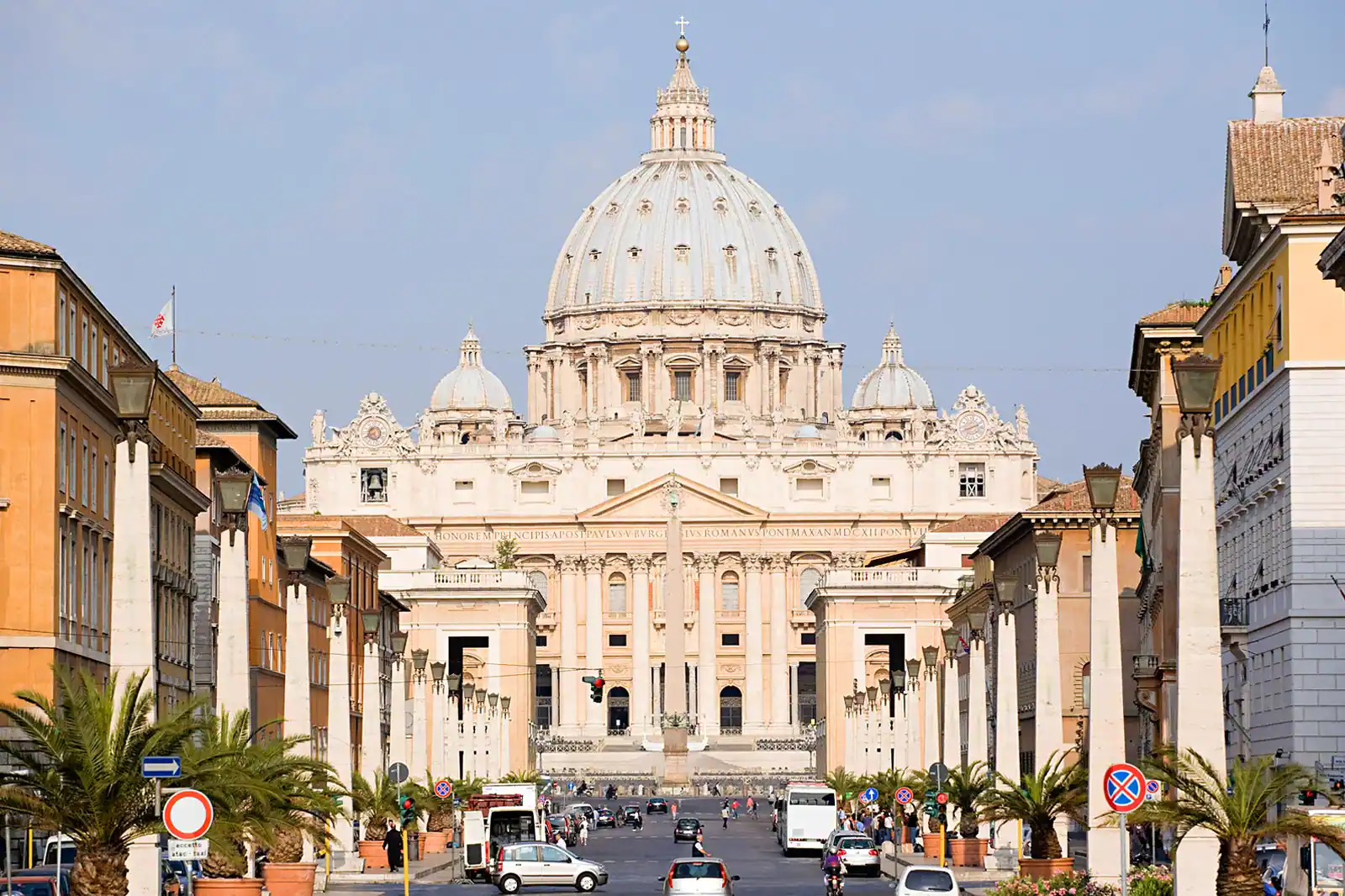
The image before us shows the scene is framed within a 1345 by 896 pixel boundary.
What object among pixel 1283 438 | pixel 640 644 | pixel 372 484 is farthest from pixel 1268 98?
pixel 372 484

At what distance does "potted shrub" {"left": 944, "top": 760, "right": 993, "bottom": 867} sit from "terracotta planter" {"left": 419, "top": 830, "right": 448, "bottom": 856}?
56.5 ft

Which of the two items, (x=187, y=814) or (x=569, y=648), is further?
(x=569, y=648)

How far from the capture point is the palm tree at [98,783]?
31.5 metres

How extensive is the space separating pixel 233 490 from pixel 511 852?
20664 mm

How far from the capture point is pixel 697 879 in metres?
46.2

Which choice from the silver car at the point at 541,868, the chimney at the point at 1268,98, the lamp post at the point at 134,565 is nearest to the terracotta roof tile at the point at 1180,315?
the chimney at the point at 1268,98

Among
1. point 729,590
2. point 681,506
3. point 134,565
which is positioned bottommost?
point 134,565

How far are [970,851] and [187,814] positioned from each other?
3371 cm

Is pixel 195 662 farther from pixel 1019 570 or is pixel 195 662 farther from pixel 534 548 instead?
pixel 534 548

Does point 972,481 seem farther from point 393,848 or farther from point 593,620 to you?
point 393,848

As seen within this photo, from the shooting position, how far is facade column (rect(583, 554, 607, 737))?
187 m

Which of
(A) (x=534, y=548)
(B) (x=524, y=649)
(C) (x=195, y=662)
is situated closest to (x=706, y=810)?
(B) (x=524, y=649)

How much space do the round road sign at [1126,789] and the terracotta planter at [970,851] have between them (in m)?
28.3

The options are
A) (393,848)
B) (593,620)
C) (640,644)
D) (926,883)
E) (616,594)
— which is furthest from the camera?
(616,594)
